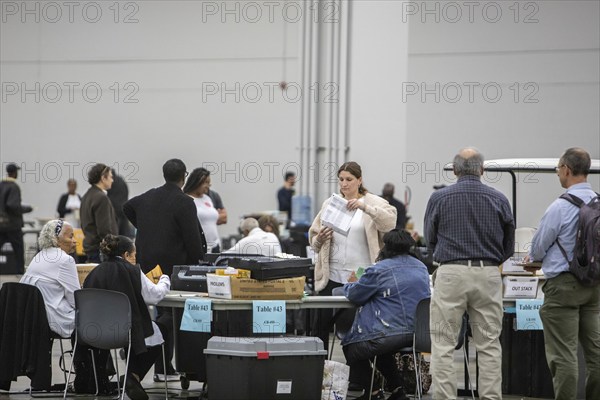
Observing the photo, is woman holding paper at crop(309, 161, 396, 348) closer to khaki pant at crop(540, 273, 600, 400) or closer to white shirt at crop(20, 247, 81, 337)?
khaki pant at crop(540, 273, 600, 400)

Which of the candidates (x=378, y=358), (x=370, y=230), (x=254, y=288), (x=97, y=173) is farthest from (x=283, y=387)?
(x=97, y=173)

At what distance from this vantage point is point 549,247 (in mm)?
6141

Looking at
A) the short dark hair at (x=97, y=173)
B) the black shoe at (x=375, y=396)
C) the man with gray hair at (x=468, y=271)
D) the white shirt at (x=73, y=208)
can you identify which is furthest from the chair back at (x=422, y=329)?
the white shirt at (x=73, y=208)

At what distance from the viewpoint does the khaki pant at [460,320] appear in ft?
19.9

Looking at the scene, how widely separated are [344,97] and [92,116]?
919 cm

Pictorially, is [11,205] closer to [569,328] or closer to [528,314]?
[528,314]

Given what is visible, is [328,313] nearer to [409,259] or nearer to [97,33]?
[409,259]

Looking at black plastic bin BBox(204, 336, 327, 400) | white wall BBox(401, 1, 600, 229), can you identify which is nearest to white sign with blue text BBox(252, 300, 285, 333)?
black plastic bin BBox(204, 336, 327, 400)

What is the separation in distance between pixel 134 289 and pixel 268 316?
906mm

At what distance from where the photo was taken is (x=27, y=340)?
6766mm

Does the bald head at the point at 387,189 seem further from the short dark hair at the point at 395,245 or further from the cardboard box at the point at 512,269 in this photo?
Answer: the short dark hair at the point at 395,245

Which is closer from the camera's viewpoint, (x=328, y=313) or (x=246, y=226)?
(x=328, y=313)

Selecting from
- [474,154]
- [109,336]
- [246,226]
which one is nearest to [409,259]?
[474,154]

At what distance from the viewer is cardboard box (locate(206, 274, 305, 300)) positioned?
21.2ft
